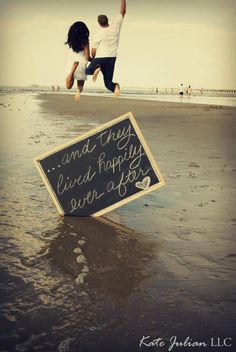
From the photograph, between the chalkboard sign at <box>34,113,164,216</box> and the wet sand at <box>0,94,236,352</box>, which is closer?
the wet sand at <box>0,94,236,352</box>

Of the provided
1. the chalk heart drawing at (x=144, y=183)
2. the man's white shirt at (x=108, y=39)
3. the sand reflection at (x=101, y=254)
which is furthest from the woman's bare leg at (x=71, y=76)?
the sand reflection at (x=101, y=254)

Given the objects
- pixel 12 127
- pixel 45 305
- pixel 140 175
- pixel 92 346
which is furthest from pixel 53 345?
pixel 12 127

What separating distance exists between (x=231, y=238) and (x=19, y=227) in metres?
1.80

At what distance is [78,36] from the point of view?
3363mm

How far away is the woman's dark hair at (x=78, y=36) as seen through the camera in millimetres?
3319

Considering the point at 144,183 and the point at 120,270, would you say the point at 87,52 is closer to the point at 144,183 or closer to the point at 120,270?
the point at 144,183

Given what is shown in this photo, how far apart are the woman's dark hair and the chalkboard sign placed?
711 mm

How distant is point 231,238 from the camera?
3.41 metres

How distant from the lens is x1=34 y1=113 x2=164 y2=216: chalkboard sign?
12.2 ft

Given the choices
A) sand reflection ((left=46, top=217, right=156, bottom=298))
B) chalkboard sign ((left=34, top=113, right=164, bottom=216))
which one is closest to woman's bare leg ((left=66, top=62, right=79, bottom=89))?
chalkboard sign ((left=34, top=113, right=164, bottom=216))

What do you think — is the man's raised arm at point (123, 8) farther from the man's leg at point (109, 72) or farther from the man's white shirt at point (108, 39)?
the man's leg at point (109, 72)

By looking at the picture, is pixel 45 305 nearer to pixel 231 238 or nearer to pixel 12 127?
pixel 231 238

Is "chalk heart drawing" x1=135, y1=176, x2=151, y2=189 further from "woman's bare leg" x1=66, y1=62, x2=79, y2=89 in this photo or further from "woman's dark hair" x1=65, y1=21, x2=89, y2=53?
"woman's dark hair" x1=65, y1=21, x2=89, y2=53

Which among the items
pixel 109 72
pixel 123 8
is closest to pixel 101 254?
pixel 109 72
